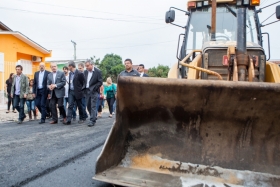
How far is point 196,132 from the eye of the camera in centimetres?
329

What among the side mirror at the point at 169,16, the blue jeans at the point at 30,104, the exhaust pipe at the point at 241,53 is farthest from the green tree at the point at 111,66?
the exhaust pipe at the point at 241,53

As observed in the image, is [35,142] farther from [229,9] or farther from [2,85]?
[2,85]

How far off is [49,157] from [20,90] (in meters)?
4.79

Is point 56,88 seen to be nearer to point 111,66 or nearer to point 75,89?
point 75,89

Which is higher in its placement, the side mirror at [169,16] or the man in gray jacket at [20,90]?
the side mirror at [169,16]

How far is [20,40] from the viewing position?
2033cm

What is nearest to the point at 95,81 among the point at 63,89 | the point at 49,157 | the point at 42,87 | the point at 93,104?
the point at 93,104

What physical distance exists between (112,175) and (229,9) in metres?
3.57

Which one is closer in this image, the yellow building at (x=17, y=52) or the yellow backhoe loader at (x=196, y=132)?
the yellow backhoe loader at (x=196, y=132)

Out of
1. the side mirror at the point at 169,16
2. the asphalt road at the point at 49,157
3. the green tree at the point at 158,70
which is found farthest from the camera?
the green tree at the point at 158,70

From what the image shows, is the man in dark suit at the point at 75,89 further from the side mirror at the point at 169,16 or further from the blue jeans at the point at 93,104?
the side mirror at the point at 169,16

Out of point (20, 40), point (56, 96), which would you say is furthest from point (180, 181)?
point (20, 40)

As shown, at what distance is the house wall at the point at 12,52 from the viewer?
53.3 ft

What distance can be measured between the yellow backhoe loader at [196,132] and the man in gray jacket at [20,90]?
6013mm
